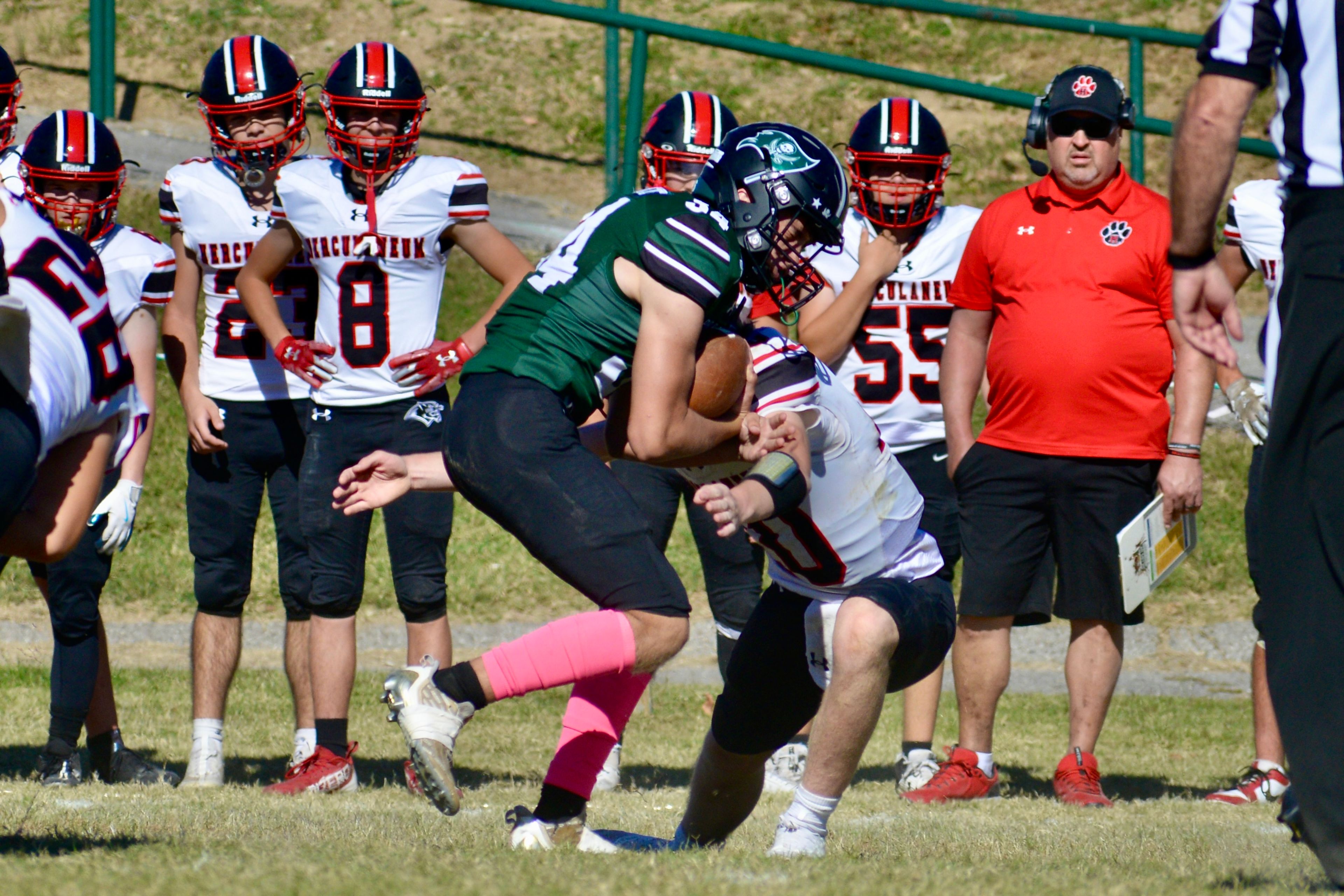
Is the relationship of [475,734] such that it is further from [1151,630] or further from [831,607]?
[1151,630]

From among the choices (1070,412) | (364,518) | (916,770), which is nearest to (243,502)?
(364,518)

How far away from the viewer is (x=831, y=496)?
404 centimetres

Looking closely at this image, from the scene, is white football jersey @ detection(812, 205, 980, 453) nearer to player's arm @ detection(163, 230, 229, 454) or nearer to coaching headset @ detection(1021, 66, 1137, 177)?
coaching headset @ detection(1021, 66, 1137, 177)

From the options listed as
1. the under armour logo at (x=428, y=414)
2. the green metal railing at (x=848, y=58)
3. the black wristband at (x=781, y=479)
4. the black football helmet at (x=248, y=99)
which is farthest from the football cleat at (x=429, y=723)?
the green metal railing at (x=848, y=58)

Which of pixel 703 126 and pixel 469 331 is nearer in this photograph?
pixel 469 331

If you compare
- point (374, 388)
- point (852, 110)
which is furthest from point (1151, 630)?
point (852, 110)

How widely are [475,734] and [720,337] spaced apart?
3.49 meters

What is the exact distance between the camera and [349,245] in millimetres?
5691

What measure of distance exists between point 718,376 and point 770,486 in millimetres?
338

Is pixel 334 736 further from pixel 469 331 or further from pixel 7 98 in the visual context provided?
pixel 7 98

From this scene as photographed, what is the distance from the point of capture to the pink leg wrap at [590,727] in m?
3.96

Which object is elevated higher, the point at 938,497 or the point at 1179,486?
the point at 1179,486

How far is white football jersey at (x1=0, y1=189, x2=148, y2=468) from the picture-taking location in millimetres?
3150

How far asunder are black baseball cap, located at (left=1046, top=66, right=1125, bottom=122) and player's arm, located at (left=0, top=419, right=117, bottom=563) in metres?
3.63
